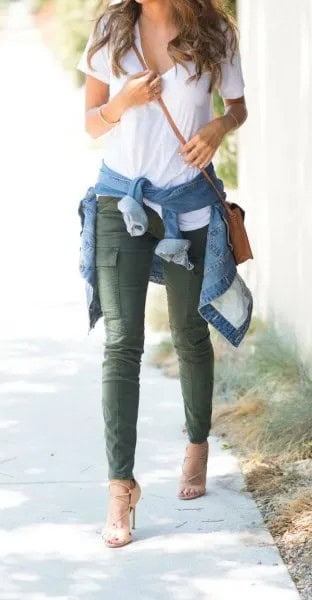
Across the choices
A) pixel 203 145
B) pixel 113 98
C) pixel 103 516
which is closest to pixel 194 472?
pixel 103 516

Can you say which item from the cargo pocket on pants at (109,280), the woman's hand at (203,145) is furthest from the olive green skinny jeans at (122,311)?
the woman's hand at (203,145)

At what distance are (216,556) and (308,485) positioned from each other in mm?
718

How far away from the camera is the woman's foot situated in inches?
196

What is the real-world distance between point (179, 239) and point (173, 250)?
0.06 metres

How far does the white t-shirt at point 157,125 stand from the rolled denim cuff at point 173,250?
12cm

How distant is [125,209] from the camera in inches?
172

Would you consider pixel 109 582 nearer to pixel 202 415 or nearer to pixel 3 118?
pixel 202 415

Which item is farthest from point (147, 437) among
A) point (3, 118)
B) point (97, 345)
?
point (3, 118)

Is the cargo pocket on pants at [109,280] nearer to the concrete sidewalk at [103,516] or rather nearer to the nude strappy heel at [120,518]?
the nude strappy heel at [120,518]

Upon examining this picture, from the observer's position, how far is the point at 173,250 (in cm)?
442

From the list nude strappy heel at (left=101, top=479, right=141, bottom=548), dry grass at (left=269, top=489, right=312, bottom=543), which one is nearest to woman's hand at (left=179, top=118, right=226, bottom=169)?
nude strappy heel at (left=101, top=479, right=141, bottom=548)

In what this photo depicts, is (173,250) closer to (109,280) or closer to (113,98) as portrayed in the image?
(109,280)

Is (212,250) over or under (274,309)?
over

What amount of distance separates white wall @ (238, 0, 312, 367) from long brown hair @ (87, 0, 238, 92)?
1590mm
